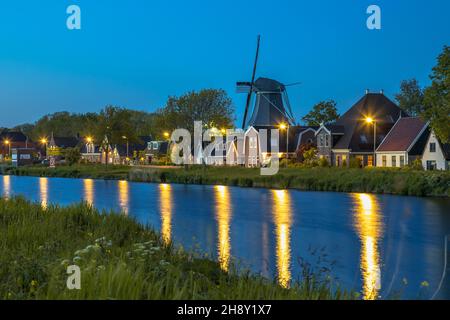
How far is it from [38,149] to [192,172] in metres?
127

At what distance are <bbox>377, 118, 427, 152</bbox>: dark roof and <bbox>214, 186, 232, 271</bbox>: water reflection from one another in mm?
22982

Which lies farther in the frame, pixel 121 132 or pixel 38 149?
pixel 38 149

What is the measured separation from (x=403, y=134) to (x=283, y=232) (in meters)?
44.2

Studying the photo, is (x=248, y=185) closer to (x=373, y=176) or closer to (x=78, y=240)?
(x=373, y=176)

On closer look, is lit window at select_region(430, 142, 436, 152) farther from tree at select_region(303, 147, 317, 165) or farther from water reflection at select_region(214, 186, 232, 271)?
water reflection at select_region(214, 186, 232, 271)

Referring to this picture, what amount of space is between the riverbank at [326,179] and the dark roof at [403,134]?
9.13 metres

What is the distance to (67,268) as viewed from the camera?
9.91 m

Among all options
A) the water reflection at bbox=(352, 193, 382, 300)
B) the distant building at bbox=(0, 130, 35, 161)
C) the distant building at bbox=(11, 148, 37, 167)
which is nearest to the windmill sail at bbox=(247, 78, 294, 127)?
the water reflection at bbox=(352, 193, 382, 300)

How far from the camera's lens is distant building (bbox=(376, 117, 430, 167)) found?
214 feet

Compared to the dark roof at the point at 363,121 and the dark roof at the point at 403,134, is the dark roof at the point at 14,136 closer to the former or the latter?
the dark roof at the point at 363,121

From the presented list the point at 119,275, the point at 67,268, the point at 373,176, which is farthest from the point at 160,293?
the point at 373,176

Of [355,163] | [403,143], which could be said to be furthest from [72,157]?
[403,143]

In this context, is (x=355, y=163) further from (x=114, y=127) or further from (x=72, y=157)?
(x=72, y=157)

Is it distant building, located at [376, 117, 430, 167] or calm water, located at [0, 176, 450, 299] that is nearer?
calm water, located at [0, 176, 450, 299]
